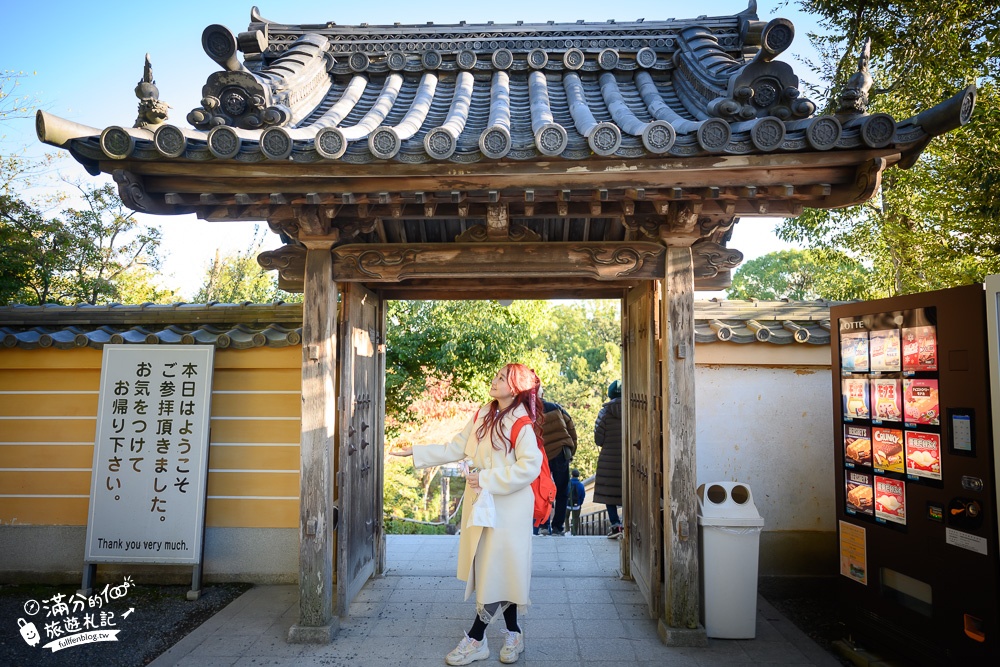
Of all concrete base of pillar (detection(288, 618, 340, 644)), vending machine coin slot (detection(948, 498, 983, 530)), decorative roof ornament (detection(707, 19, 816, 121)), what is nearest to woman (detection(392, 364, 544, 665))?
concrete base of pillar (detection(288, 618, 340, 644))

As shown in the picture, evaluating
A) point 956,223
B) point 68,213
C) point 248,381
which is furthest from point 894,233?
point 68,213

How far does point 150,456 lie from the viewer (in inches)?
227

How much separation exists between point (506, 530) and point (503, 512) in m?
0.12

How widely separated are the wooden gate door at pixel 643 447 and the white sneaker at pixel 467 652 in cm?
152

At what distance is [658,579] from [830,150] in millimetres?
3424

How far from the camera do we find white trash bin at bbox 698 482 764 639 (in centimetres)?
469

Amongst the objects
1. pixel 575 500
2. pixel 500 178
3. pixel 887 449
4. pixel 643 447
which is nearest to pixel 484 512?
pixel 643 447

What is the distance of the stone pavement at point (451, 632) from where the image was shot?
4387 mm

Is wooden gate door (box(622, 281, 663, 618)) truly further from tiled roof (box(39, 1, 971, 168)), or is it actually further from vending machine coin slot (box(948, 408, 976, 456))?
vending machine coin slot (box(948, 408, 976, 456))

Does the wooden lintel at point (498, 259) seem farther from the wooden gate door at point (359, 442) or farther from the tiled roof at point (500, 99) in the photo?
the tiled roof at point (500, 99)

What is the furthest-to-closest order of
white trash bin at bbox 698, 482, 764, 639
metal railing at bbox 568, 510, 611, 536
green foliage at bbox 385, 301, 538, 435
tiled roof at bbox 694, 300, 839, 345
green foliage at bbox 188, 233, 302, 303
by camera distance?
green foliage at bbox 188, 233, 302, 303 < green foliage at bbox 385, 301, 538, 435 < metal railing at bbox 568, 510, 611, 536 < tiled roof at bbox 694, 300, 839, 345 < white trash bin at bbox 698, 482, 764, 639

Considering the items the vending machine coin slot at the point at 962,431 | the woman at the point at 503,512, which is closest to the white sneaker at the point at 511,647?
the woman at the point at 503,512

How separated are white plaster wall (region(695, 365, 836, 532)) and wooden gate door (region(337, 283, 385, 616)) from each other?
330cm

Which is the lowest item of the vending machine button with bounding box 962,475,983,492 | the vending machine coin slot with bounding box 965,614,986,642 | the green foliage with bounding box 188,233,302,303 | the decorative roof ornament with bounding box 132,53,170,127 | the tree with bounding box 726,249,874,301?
the vending machine coin slot with bounding box 965,614,986,642
